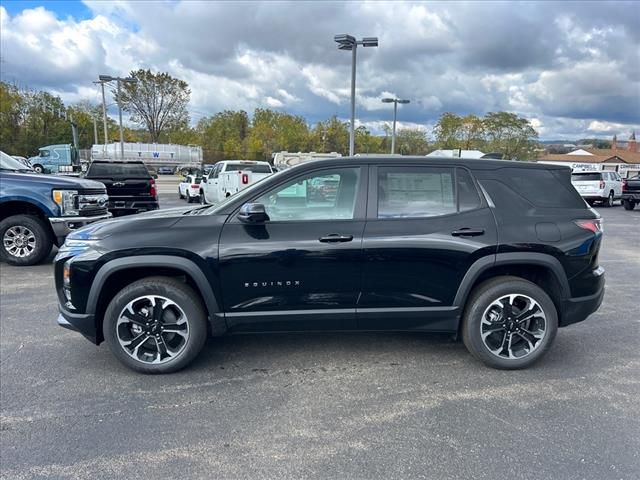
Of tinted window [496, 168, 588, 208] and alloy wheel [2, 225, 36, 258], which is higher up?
tinted window [496, 168, 588, 208]

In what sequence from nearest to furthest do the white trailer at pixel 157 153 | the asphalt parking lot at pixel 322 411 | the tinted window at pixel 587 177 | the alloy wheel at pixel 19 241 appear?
the asphalt parking lot at pixel 322 411
the alloy wheel at pixel 19 241
the tinted window at pixel 587 177
the white trailer at pixel 157 153

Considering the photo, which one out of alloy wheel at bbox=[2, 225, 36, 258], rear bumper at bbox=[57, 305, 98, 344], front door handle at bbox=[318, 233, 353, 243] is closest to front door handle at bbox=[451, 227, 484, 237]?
front door handle at bbox=[318, 233, 353, 243]

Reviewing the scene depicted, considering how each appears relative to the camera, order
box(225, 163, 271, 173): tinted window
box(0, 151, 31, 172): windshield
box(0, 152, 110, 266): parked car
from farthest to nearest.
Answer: box(225, 163, 271, 173): tinted window < box(0, 151, 31, 172): windshield < box(0, 152, 110, 266): parked car

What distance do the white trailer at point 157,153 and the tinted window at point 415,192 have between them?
1905 inches

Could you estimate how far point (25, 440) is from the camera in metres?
2.71

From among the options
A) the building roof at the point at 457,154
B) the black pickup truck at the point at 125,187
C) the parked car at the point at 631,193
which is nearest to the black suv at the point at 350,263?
the building roof at the point at 457,154

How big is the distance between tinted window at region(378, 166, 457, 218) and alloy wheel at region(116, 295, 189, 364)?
1882mm

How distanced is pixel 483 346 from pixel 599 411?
0.89m

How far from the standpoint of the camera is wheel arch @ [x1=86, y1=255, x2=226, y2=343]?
3.36 meters

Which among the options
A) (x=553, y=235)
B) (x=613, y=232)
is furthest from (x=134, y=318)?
(x=613, y=232)

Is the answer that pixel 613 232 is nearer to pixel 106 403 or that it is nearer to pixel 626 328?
pixel 626 328

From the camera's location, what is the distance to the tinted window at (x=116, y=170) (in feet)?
36.8

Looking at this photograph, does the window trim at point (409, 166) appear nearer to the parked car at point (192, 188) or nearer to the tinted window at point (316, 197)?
the tinted window at point (316, 197)

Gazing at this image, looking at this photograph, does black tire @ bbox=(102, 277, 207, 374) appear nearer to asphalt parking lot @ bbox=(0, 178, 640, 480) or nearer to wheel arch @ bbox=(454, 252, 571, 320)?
asphalt parking lot @ bbox=(0, 178, 640, 480)
